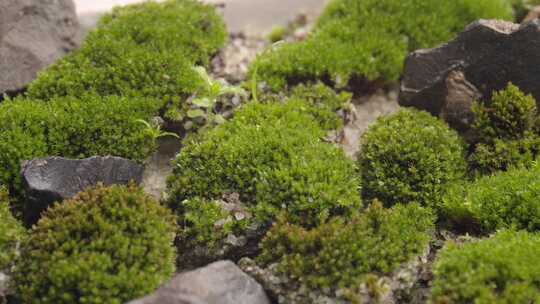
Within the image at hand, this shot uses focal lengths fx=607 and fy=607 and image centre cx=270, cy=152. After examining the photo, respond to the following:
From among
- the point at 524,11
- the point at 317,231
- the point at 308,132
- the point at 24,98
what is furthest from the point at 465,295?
the point at 524,11

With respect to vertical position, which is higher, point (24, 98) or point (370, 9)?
point (370, 9)

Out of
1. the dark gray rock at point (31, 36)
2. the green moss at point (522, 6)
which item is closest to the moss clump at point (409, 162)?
the green moss at point (522, 6)

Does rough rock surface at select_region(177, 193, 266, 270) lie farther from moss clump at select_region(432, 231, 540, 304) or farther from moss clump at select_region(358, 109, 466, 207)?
moss clump at select_region(432, 231, 540, 304)

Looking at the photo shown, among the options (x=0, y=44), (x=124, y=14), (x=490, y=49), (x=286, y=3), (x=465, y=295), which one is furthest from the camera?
(x=286, y=3)

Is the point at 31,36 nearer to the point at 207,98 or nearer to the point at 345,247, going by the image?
the point at 207,98

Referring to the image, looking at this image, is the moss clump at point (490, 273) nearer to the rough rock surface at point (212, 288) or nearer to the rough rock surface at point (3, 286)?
the rough rock surface at point (212, 288)

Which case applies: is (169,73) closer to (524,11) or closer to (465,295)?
(465,295)

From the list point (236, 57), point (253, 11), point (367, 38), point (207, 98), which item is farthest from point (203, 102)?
point (253, 11)
